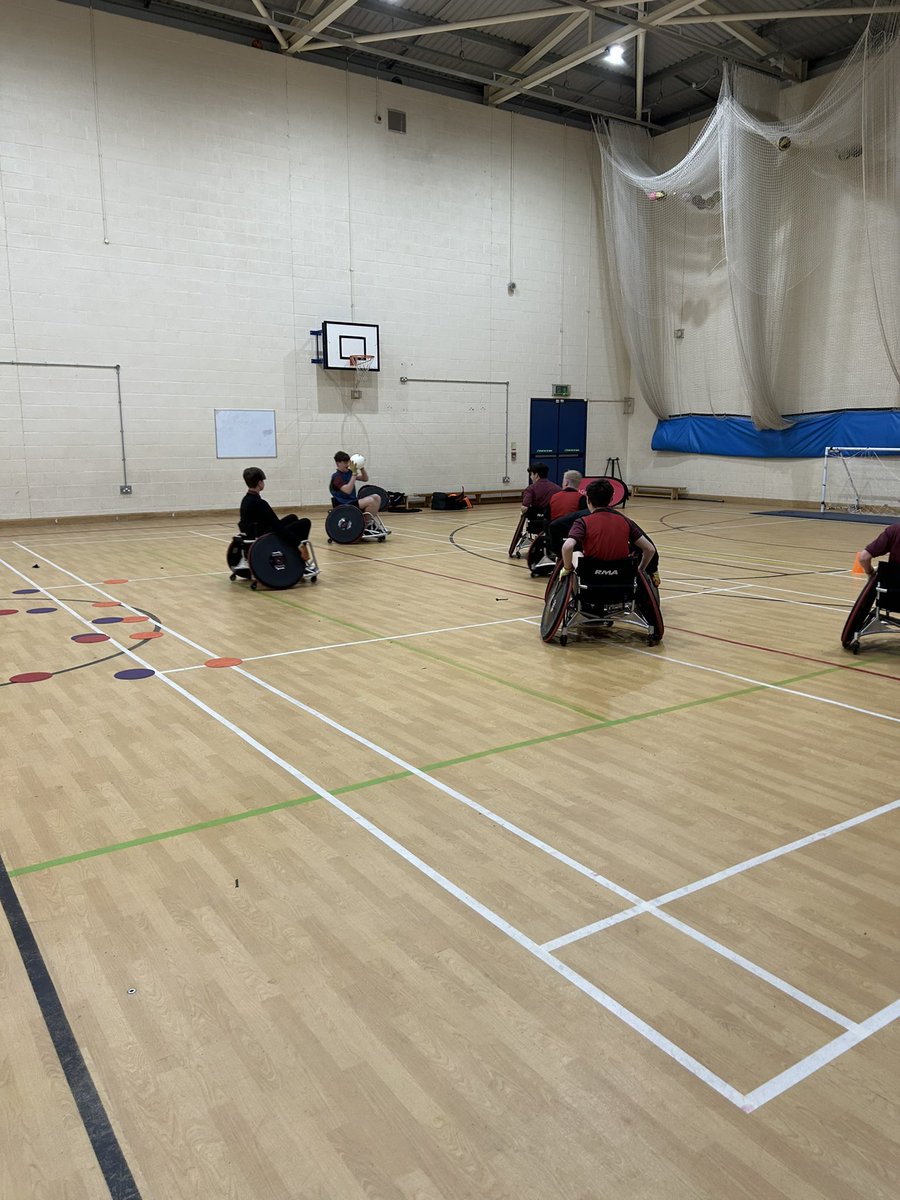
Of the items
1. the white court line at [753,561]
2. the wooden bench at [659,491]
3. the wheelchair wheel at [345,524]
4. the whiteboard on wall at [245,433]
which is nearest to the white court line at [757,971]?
the white court line at [753,561]

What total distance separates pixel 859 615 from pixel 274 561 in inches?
199

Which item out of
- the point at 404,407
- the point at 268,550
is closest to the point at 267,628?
the point at 268,550

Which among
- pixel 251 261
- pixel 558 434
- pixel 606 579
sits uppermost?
pixel 251 261

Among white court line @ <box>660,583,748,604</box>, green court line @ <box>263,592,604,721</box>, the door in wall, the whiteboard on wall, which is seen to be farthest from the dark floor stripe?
the door in wall

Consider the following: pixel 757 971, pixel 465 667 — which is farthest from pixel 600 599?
pixel 757 971

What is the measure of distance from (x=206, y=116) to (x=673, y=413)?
37.4 ft

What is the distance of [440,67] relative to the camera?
15992 millimetres

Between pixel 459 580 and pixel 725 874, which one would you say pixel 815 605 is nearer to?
pixel 459 580

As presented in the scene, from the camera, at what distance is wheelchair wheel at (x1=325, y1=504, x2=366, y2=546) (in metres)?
11.5

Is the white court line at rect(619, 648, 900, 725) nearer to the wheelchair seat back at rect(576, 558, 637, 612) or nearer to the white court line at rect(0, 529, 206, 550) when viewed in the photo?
the wheelchair seat back at rect(576, 558, 637, 612)

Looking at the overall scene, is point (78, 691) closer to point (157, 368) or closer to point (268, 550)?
point (268, 550)

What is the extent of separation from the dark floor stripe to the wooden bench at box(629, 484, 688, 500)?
18547 mm

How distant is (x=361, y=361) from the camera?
16.3 meters

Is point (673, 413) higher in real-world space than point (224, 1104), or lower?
higher
